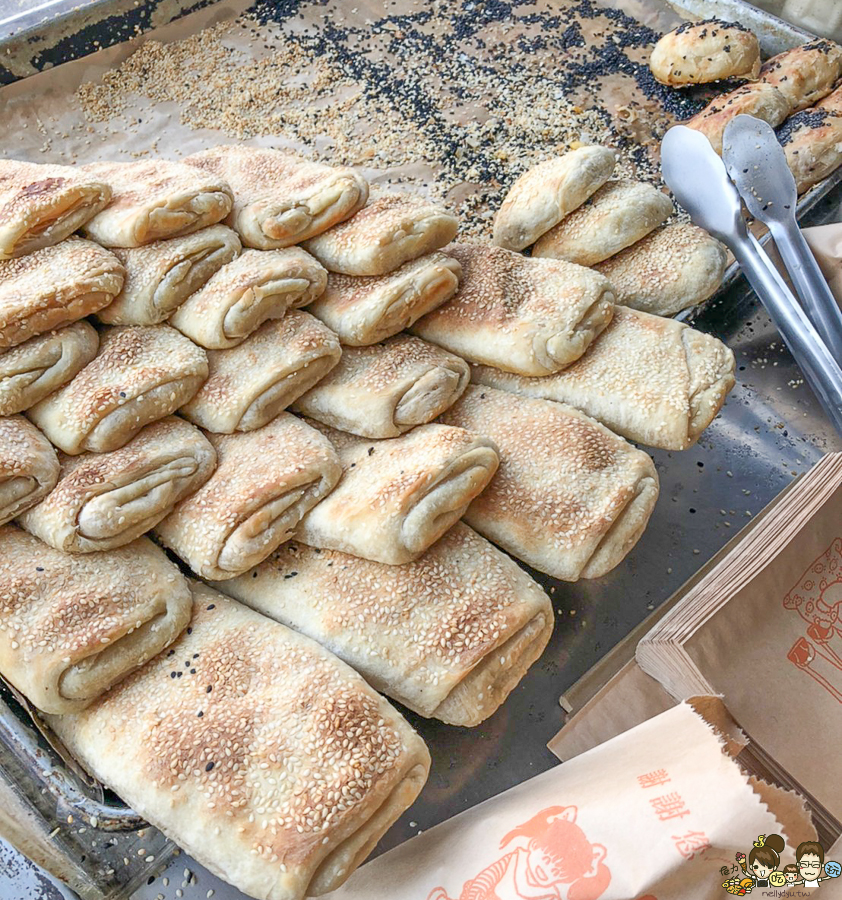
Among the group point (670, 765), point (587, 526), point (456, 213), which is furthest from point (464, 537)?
point (456, 213)

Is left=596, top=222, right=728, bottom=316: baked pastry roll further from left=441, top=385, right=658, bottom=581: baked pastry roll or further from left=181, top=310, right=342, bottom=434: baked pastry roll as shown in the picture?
left=181, top=310, right=342, bottom=434: baked pastry roll

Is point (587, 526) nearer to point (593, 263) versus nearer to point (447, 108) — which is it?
point (593, 263)

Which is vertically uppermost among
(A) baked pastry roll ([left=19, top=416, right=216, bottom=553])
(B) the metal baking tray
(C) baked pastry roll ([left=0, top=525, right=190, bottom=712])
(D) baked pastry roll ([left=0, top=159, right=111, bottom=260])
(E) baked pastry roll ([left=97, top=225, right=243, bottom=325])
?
(D) baked pastry roll ([left=0, top=159, right=111, bottom=260])

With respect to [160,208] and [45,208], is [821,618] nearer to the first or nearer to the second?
[160,208]

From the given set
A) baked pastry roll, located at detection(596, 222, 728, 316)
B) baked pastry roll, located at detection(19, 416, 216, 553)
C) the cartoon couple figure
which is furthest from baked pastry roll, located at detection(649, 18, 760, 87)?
the cartoon couple figure

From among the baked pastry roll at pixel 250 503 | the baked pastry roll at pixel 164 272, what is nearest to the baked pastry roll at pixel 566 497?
the baked pastry roll at pixel 250 503

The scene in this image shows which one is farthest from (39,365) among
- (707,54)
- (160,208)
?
(707,54)

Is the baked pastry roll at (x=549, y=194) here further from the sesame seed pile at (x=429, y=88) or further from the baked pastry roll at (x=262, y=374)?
the baked pastry roll at (x=262, y=374)
